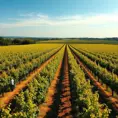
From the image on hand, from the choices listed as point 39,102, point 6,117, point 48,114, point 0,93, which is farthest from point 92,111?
point 0,93

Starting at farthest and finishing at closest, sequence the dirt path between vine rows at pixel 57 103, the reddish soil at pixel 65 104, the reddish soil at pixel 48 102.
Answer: the reddish soil at pixel 48 102 → the dirt path between vine rows at pixel 57 103 → the reddish soil at pixel 65 104

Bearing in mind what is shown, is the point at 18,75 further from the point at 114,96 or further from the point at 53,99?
the point at 114,96

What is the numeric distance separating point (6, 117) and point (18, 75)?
51.3ft

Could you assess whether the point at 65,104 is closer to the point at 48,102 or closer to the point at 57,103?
the point at 57,103

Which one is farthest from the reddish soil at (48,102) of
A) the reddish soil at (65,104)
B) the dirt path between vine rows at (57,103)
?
the reddish soil at (65,104)

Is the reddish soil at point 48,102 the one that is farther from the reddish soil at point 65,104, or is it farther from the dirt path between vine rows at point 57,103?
the reddish soil at point 65,104

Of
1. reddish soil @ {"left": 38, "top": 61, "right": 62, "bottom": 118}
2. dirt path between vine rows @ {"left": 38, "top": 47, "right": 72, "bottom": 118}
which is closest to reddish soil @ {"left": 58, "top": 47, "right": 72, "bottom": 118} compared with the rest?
dirt path between vine rows @ {"left": 38, "top": 47, "right": 72, "bottom": 118}

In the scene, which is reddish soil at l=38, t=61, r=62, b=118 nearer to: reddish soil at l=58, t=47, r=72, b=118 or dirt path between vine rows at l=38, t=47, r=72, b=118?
dirt path between vine rows at l=38, t=47, r=72, b=118

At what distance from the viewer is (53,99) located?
19.4 meters

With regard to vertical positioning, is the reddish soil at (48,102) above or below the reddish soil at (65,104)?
below

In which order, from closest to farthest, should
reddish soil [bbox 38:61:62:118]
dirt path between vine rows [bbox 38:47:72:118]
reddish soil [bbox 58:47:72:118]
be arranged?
reddish soil [bbox 58:47:72:118]
dirt path between vine rows [bbox 38:47:72:118]
reddish soil [bbox 38:61:62:118]

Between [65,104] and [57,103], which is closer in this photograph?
[65,104]

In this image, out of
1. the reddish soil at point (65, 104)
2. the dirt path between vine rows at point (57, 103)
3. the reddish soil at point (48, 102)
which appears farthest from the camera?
the reddish soil at point (48, 102)

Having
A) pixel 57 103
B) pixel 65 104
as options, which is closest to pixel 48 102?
pixel 57 103
